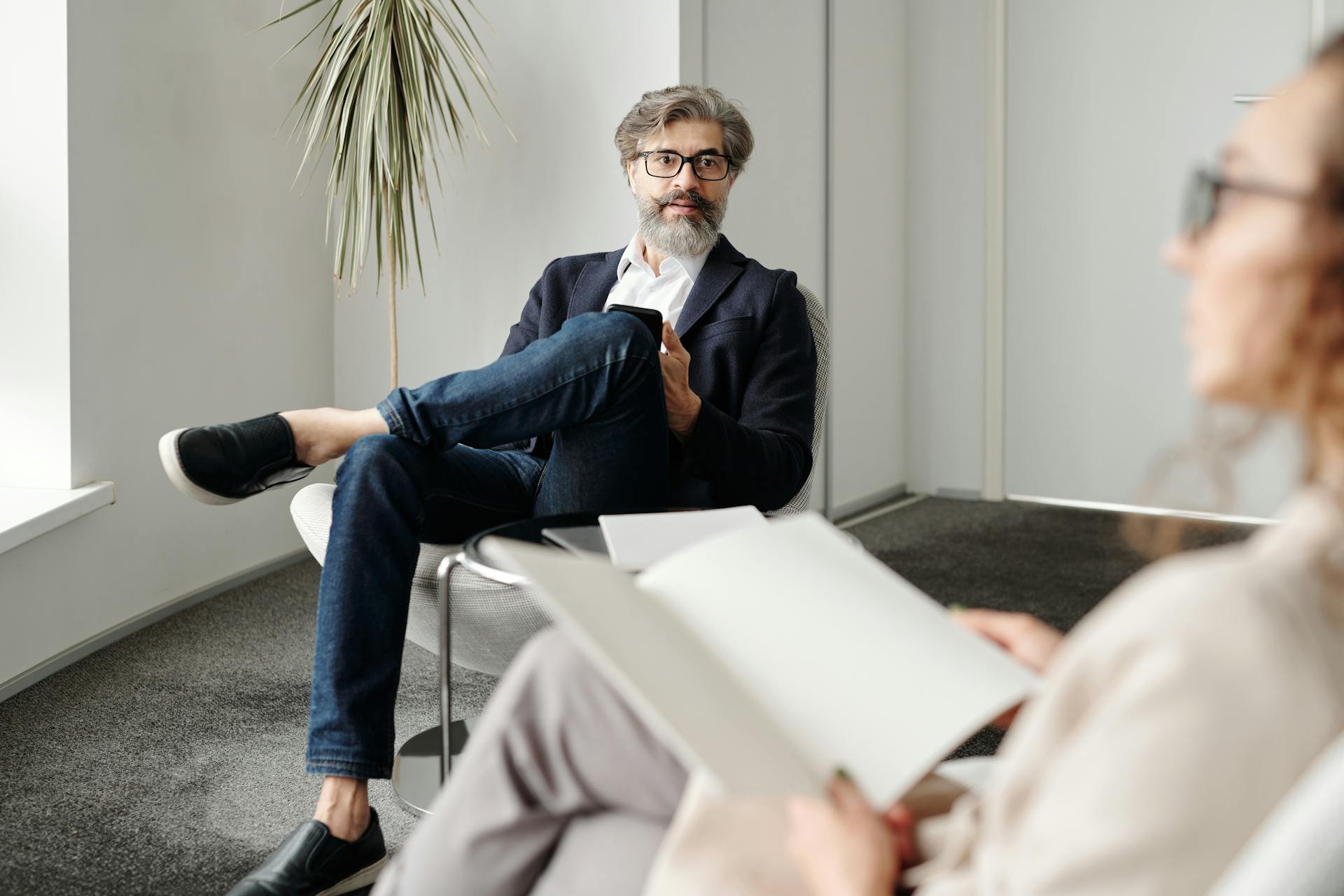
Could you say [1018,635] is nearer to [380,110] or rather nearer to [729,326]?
[729,326]

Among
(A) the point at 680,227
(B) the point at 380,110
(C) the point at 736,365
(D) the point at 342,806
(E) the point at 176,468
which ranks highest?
(B) the point at 380,110

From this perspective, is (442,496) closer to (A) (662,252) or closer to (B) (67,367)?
(A) (662,252)

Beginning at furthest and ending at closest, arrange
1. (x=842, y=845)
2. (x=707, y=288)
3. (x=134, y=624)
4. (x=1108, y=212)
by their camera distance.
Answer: (x=1108, y=212) → (x=134, y=624) → (x=707, y=288) → (x=842, y=845)

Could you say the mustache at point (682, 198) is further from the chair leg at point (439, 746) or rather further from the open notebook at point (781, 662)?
the open notebook at point (781, 662)

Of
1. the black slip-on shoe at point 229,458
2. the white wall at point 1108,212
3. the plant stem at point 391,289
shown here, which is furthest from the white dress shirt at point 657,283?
Answer: the white wall at point 1108,212

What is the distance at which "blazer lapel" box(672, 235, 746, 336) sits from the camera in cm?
212

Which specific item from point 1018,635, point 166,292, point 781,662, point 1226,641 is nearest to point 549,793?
point 781,662

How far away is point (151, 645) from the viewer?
2.55 metres

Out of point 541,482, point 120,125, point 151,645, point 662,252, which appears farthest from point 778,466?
point 120,125

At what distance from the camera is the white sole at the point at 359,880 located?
4.76 ft

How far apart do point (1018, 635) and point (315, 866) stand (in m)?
0.92

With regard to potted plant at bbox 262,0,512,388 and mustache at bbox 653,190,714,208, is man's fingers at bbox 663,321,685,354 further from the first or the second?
potted plant at bbox 262,0,512,388

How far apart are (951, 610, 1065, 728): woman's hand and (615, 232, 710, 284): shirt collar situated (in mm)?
1320

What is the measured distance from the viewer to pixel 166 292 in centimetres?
272
